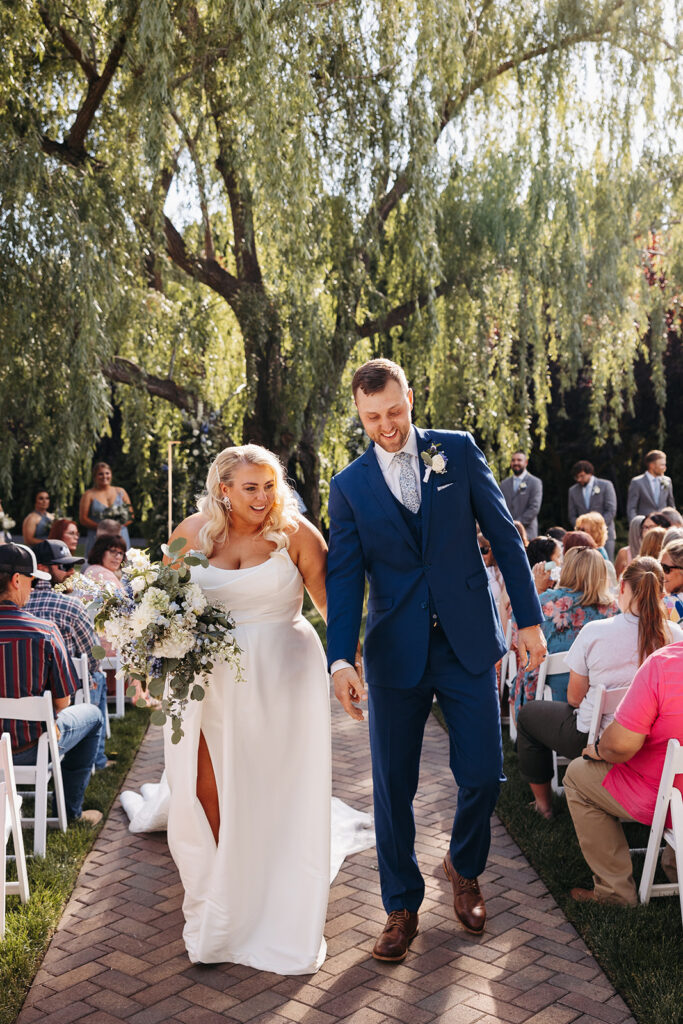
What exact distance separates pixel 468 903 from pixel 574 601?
6.82ft

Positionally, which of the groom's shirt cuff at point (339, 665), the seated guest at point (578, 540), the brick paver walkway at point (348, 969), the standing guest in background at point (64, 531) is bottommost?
the brick paver walkway at point (348, 969)

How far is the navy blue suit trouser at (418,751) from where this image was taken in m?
3.90

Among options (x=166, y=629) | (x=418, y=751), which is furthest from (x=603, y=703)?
(x=166, y=629)

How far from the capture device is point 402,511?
155 inches

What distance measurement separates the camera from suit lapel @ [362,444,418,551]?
12.7 feet

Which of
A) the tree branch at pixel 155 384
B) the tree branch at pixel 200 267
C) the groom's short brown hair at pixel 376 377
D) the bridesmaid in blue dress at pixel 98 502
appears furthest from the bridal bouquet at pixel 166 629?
the tree branch at pixel 155 384

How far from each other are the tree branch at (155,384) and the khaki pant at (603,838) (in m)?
8.21

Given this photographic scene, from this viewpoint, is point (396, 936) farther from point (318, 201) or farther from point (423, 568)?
point (318, 201)

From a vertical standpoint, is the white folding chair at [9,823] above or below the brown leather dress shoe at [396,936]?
above

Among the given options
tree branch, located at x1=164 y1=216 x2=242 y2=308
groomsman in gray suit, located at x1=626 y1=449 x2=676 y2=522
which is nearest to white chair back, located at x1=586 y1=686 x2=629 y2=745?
groomsman in gray suit, located at x1=626 y1=449 x2=676 y2=522

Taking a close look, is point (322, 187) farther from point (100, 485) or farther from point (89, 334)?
point (100, 485)

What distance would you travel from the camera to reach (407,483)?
156 inches

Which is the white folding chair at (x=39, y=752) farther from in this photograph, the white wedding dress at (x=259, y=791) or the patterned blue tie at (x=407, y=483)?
the patterned blue tie at (x=407, y=483)

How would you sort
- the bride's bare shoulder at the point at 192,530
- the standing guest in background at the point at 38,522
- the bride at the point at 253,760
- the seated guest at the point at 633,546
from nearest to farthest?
the bride at the point at 253,760, the bride's bare shoulder at the point at 192,530, the seated guest at the point at 633,546, the standing guest in background at the point at 38,522
